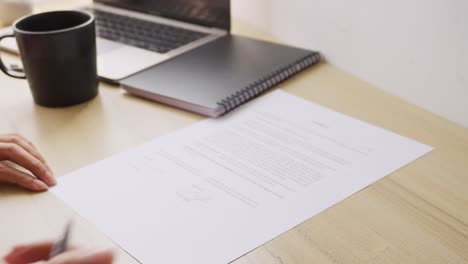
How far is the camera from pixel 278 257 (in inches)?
19.6

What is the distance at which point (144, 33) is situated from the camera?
3.22 ft

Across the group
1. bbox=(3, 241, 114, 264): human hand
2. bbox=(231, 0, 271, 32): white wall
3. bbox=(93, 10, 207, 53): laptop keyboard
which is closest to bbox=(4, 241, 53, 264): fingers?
bbox=(3, 241, 114, 264): human hand

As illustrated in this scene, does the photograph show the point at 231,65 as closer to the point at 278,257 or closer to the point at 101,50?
the point at 101,50

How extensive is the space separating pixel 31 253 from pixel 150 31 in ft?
1.85

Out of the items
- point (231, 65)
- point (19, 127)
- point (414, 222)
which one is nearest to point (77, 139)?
point (19, 127)

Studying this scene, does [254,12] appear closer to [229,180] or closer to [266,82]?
[266,82]

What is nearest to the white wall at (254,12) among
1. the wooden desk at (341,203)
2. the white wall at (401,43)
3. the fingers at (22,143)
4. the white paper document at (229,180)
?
the white wall at (401,43)

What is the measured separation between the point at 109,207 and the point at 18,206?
3.9 inches

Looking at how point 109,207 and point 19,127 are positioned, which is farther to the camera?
point 19,127

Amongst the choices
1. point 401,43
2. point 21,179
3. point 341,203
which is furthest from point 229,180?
point 401,43

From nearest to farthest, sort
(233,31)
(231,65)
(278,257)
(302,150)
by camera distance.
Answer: (278,257), (302,150), (231,65), (233,31)

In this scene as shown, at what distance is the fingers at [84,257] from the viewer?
47 centimetres

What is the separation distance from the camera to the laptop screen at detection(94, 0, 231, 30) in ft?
3.14

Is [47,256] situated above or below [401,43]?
below
